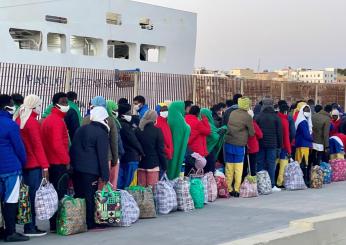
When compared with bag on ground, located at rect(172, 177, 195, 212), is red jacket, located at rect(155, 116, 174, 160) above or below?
above

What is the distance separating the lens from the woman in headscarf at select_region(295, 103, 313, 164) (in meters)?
11.1

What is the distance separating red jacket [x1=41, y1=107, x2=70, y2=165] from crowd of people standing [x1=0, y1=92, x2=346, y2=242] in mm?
12

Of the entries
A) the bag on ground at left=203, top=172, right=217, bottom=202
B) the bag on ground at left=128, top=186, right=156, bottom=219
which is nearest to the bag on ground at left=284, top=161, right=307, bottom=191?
the bag on ground at left=203, top=172, right=217, bottom=202

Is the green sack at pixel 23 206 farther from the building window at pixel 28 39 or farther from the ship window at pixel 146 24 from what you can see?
the ship window at pixel 146 24

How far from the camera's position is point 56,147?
6902 mm

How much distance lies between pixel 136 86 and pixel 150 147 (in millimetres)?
7513

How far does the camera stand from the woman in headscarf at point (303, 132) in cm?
1112

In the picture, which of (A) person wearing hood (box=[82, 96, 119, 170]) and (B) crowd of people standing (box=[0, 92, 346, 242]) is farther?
(A) person wearing hood (box=[82, 96, 119, 170])

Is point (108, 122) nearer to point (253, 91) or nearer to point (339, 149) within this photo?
point (339, 149)

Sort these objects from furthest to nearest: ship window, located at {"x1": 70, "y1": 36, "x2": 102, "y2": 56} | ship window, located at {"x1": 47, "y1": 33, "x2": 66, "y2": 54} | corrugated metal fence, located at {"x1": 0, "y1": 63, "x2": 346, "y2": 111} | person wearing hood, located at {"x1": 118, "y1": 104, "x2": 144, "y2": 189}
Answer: ship window, located at {"x1": 70, "y1": 36, "x2": 102, "y2": 56} < ship window, located at {"x1": 47, "y1": 33, "x2": 66, "y2": 54} < corrugated metal fence, located at {"x1": 0, "y1": 63, "x2": 346, "y2": 111} < person wearing hood, located at {"x1": 118, "y1": 104, "x2": 144, "y2": 189}

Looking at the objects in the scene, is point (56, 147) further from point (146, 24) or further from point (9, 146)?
point (146, 24)

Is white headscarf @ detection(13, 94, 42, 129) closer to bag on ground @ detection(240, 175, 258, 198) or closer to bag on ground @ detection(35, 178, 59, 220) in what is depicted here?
bag on ground @ detection(35, 178, 59, 220)

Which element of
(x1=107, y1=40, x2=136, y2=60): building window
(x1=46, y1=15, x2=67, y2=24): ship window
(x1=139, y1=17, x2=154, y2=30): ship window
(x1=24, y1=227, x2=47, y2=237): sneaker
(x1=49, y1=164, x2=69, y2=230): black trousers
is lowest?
(x1=24, y1=227, x2=47, y2=237): sneaker

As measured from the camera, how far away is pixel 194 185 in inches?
346
